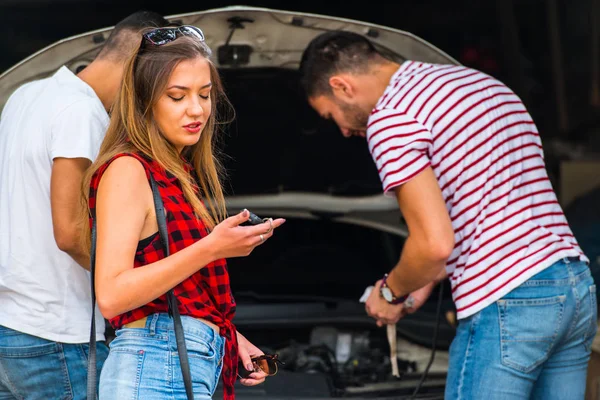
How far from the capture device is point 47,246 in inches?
91.3

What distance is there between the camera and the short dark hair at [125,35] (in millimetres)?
2432

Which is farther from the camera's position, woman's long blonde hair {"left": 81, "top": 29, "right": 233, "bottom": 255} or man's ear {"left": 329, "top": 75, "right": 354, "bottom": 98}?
man's ear {"left": 329, "top": 75, "right": 354, "bottom": 98}

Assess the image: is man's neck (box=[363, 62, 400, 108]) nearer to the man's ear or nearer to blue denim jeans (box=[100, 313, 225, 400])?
the man's ear

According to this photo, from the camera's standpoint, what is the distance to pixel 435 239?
2178 mm

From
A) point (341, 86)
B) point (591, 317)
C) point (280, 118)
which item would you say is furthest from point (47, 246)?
point (591, 317)

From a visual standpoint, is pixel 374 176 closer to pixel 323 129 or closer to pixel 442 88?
pixel 323 129

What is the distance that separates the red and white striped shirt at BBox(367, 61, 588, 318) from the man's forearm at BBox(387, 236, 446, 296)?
0.09m

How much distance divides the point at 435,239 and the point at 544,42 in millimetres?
6893

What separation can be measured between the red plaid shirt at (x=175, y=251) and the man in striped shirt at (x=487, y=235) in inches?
22.8

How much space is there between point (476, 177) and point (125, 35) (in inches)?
43.3

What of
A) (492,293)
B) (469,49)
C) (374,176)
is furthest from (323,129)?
(469,49)

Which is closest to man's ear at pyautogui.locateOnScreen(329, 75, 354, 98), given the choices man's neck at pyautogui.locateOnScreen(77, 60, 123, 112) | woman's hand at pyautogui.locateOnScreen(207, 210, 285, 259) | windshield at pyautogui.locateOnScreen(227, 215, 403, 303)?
man's neck at pyautogui.locateOnScreen(77, 60, 123, 112)

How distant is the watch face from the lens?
2.52 meters

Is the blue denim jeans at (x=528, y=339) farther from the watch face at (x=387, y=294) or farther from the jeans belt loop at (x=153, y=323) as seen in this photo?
the jeans belt loop at (x=153, y=323)
